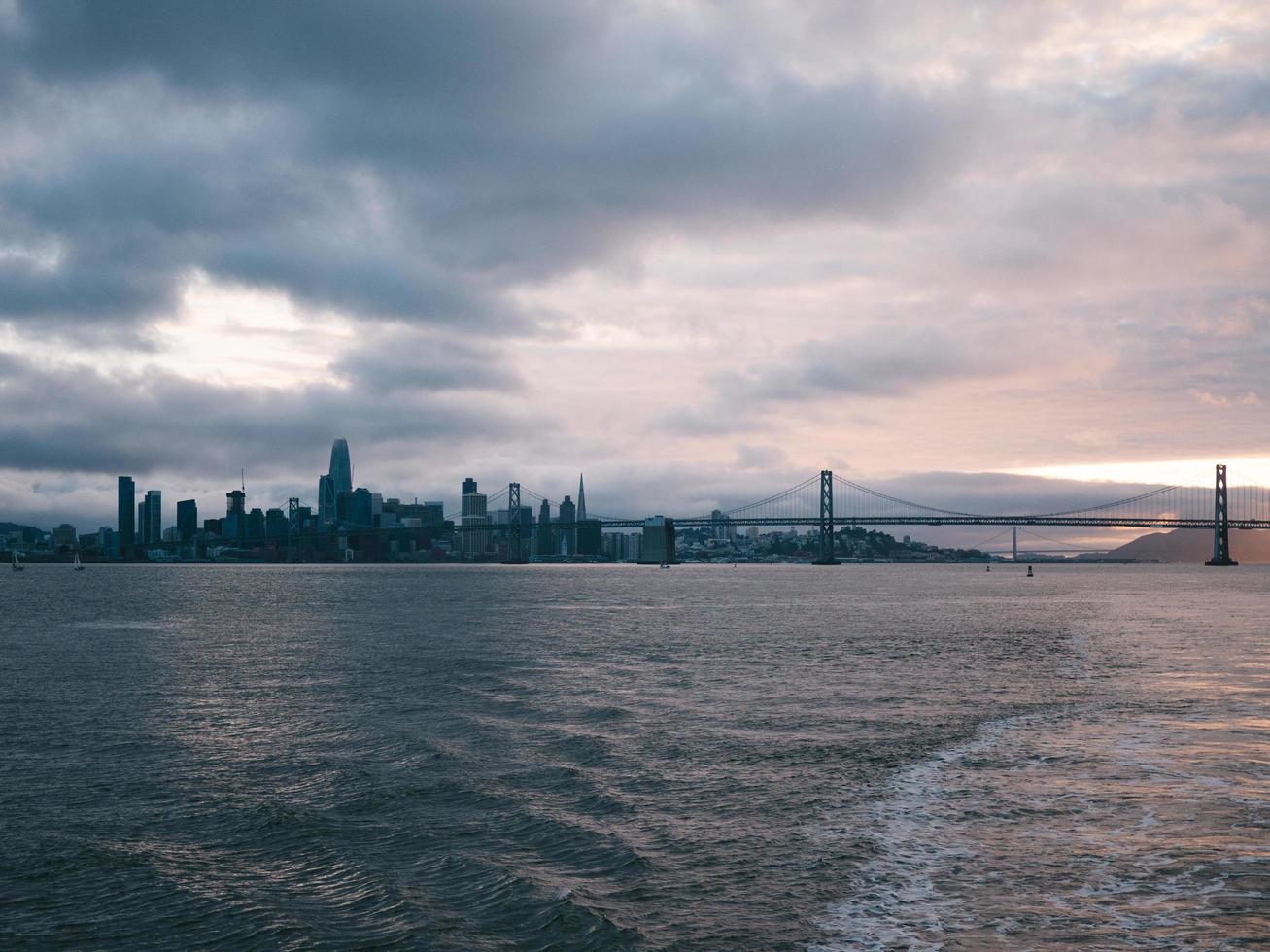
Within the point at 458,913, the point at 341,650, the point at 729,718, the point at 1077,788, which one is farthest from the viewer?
the point at 341,650

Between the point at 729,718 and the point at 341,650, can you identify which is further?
the point at 341,650

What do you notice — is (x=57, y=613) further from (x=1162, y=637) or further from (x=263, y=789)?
(x=1162, y=637)

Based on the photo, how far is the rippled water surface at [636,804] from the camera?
36.0 feet

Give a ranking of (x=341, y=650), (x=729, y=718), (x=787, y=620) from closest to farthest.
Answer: (x=729, y=718)
(x=341, y=650)
(x=787, y=620)

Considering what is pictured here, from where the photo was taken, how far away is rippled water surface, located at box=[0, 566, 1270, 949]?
10977 mm

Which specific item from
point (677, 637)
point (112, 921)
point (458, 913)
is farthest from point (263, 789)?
point (677, 637)

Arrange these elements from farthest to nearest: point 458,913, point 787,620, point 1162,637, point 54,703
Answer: point 787,620, point 1162,637, point 54,703, point 458,913

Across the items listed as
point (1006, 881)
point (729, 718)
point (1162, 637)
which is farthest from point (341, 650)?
point (1162, 637)

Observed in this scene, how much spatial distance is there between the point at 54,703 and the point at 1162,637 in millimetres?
44450

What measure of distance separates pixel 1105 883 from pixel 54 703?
2496cm

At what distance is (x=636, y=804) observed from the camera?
1562 centimetres

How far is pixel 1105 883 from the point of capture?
11.8 m

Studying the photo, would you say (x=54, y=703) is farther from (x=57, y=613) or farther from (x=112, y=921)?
(x=57, y=613)

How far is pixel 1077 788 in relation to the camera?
16250 millimetres
